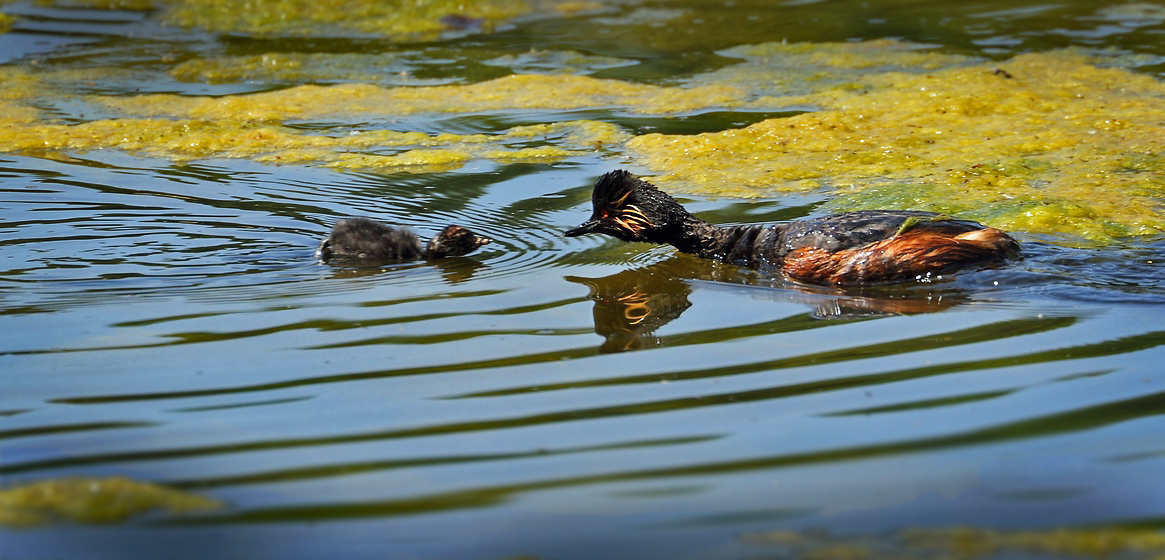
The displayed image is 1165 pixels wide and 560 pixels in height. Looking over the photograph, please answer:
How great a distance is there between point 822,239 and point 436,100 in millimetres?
6277

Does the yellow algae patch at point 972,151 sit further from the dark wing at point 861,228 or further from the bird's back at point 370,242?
the bird's back at point 370,242

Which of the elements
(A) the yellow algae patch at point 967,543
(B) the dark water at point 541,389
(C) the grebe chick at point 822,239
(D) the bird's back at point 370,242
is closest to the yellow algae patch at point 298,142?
(B) the dark water at point 541,389

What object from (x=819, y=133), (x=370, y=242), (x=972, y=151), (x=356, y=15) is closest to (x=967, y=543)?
(x=370, y=242)

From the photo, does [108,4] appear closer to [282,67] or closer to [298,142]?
[282,67]

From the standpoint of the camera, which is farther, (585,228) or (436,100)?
(436,100)

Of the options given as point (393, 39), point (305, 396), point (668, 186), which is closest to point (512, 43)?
point (393, 39)

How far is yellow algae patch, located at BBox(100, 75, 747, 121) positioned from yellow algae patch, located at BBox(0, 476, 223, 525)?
27.0ft

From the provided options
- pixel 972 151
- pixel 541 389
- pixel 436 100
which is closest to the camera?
pixel 541 389

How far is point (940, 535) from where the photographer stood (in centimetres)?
370

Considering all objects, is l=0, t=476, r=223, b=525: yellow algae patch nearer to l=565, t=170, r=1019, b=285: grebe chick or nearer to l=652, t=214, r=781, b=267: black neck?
l=565, t=170, r=1019, b=285: grebe chick

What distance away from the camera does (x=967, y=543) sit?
364 centimetres

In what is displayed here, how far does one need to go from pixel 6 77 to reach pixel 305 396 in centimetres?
1073

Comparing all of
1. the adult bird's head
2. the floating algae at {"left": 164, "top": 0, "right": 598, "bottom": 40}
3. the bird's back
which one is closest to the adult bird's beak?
the adult bird's head

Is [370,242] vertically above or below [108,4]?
below
